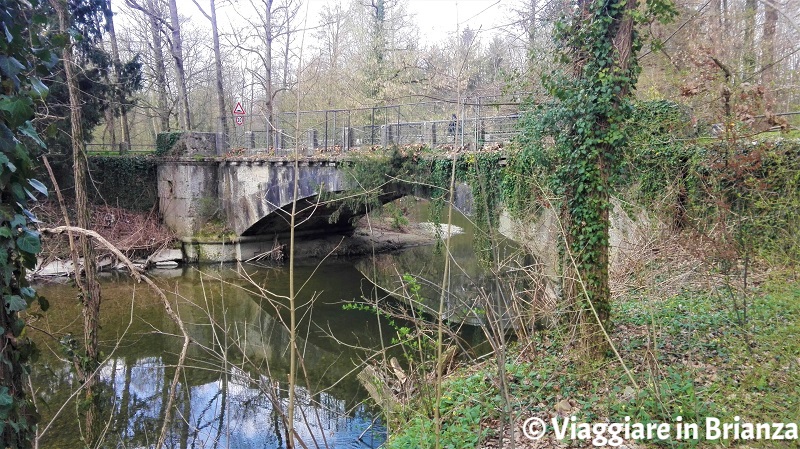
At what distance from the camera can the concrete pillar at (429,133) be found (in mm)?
10984

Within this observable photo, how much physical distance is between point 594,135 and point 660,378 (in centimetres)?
221

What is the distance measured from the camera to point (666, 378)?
13.4 feet

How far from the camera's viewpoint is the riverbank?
11.5 ft

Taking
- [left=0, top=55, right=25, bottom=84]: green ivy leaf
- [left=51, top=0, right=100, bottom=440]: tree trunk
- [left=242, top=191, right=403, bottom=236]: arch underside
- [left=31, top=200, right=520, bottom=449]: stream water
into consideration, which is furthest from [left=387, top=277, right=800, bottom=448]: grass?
[left=242, top=191, right=403, bottom=236]: arch underside

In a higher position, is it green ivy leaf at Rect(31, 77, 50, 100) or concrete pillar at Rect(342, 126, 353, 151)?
concrete pillar at Rect(342, 126, 353, 151)

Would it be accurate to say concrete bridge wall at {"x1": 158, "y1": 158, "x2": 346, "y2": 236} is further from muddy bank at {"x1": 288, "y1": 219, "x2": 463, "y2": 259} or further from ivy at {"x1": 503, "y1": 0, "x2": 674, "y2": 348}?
ivy at {"x1": 503, "y1": 0, "x2": 674, "y2": 348}

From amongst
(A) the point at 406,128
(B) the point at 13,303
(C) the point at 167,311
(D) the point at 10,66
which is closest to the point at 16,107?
(D) the point at 10,66

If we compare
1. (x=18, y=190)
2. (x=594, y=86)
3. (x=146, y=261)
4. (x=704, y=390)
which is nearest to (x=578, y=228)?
(x=594, y=86)

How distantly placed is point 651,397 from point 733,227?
3.52 meters

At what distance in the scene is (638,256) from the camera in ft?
23.0

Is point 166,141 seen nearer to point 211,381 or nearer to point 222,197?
point 222,197

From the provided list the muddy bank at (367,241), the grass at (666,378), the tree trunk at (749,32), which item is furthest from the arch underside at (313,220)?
the grass at (666,378)

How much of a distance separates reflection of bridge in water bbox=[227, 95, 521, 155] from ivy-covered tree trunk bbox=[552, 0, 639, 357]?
2181 mm

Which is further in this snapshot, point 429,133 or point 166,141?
point 166,141
